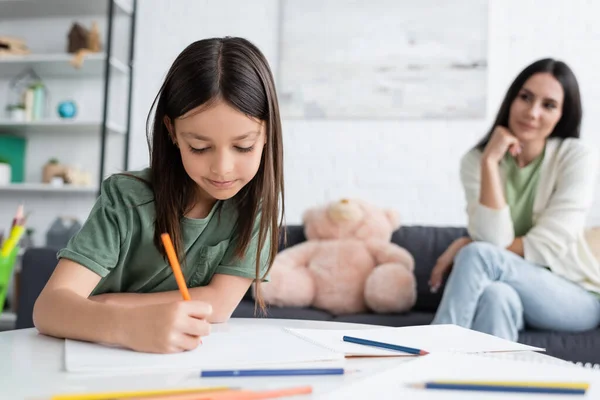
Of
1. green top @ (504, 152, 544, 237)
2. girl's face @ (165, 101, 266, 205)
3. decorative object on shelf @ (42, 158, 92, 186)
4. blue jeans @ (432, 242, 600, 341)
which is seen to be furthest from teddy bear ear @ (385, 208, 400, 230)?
decorative object on shelf @ (42, 158, 92, 186)

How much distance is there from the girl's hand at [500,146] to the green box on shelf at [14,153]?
7.86 feet

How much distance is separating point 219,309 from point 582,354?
1019mm

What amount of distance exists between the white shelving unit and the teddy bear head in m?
1.36

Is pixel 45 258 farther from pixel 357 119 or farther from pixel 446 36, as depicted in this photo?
pixel 446 36

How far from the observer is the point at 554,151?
174 cm

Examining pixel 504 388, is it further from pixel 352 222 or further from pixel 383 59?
pixel 383 59

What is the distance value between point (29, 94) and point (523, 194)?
7.86ft

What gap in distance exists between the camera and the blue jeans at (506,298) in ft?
4.76

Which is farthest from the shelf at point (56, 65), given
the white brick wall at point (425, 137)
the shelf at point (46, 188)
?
the white brick wall at point (425, 137)

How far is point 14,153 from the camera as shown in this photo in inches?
123

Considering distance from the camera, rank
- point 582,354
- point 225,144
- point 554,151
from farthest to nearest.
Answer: point 554,151 < point 582,354 < point 225,144

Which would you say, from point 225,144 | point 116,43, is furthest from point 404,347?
point 116,43

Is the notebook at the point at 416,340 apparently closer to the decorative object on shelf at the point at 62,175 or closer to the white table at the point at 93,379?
the white table at the point at 93,379

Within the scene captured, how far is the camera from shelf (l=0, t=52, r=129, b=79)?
9.53 ft
